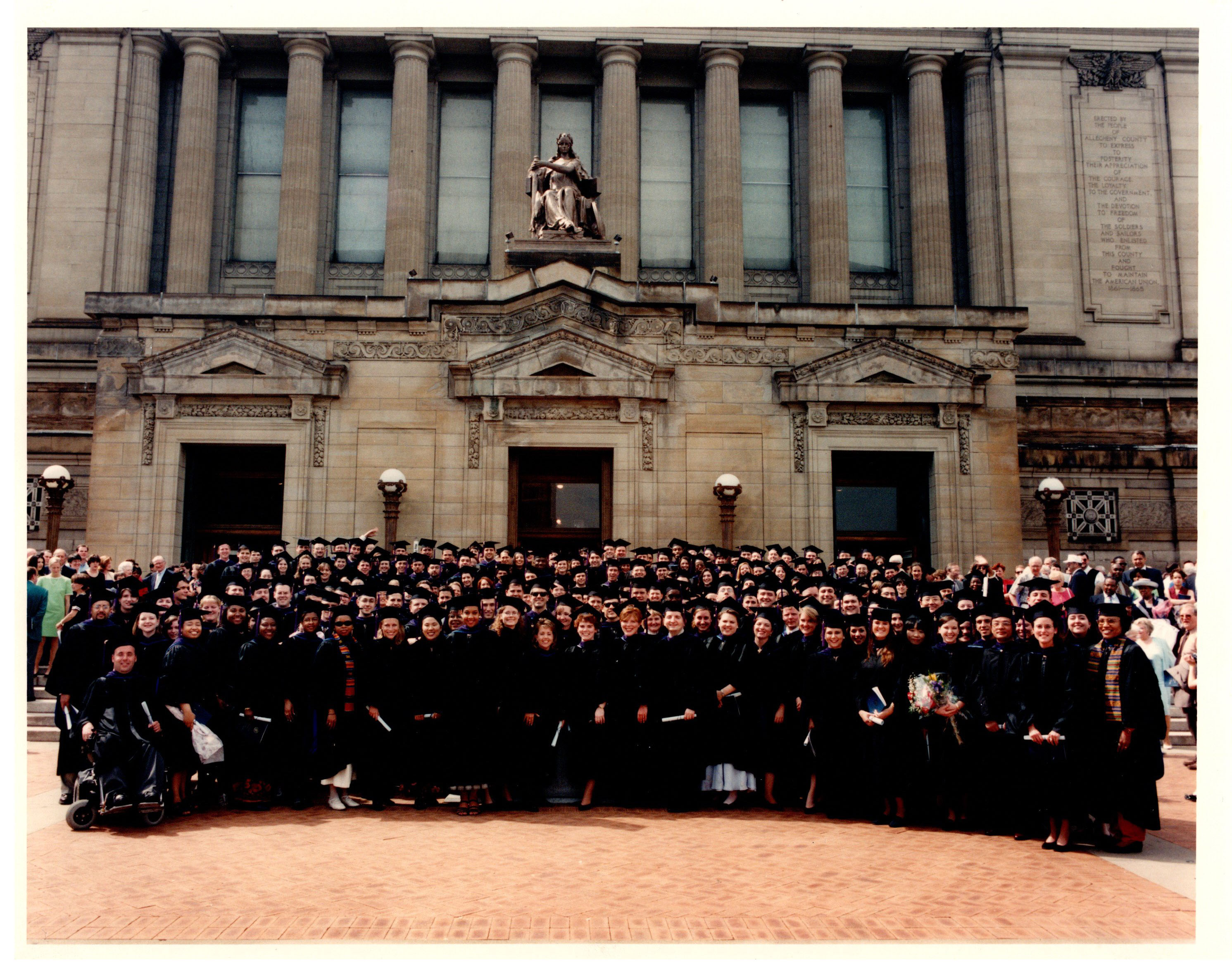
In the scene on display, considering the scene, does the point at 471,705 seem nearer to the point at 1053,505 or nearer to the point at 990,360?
the point at 1053,505

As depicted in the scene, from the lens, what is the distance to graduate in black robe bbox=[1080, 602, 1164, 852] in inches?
371

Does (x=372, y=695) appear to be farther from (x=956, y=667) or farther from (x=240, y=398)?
(x=240, y=398)

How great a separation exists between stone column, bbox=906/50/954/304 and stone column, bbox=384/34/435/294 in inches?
652

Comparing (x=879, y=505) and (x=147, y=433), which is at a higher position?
(x=147, y=433)

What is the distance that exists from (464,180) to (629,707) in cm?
2812

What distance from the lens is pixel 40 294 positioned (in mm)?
33188

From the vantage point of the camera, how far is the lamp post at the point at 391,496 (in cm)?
2136

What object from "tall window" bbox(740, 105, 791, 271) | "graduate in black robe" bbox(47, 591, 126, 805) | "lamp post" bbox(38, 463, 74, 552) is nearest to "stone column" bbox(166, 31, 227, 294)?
"lamp post" bbox(38, 463, 74, 552)

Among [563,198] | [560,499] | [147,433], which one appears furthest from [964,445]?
[147,433]

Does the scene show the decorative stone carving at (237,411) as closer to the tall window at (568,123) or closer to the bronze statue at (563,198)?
the bronze statue at (563,198)

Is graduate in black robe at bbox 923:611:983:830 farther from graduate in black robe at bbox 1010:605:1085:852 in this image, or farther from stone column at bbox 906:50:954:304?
stone column at bbox 906:50:954:304

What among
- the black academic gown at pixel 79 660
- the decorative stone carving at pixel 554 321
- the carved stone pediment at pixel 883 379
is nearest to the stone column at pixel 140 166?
the decorative stone carving at pixel 554 321

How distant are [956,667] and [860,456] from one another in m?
13.1

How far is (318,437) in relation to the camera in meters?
22.5
